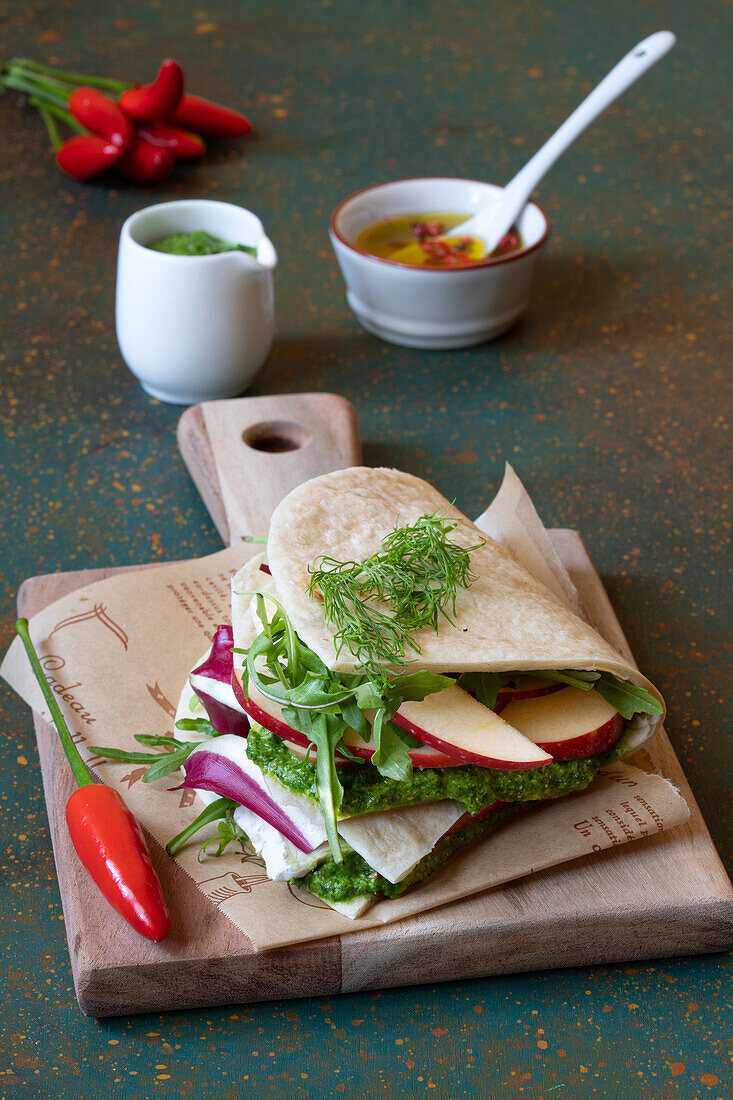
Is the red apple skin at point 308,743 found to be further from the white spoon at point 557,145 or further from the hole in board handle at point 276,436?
the white spoon at point 557,145

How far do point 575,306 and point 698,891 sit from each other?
5.59 feet

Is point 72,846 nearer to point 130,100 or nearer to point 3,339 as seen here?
point 3,339

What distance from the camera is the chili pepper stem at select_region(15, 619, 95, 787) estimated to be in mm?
1403

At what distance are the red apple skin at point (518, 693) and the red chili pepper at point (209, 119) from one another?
2.34 m

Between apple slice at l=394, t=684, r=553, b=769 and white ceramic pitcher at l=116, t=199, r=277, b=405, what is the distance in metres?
→ 1.17

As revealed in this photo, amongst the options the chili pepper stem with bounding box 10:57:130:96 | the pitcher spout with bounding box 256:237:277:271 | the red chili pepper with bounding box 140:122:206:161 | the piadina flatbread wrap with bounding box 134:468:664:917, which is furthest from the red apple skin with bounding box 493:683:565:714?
the chili pepper stem with bounding box 10:57:130:96

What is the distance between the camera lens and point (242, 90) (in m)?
3.58

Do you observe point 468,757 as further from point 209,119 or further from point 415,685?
point 209,119

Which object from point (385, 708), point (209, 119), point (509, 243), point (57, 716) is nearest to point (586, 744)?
point (385, 708)

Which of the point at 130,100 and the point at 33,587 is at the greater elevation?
the point at 130,100

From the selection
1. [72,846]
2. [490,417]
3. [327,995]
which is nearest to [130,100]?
[490,417]

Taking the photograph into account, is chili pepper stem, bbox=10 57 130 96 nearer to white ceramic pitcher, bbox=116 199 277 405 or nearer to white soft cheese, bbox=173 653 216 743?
white ceramic pitcher, bbox=116 199 277 405

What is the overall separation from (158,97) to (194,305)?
3.72 ft

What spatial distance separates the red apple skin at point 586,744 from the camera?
130 centimetres
